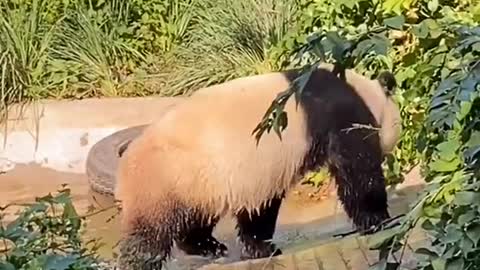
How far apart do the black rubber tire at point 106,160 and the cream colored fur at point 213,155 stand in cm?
161

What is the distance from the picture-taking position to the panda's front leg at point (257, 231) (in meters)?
5.54

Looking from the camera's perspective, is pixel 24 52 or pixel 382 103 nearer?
pixel 382 103

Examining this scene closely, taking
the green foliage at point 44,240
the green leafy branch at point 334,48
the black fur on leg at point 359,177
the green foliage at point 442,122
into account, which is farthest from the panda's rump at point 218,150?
the green leafy branch at point 334,48

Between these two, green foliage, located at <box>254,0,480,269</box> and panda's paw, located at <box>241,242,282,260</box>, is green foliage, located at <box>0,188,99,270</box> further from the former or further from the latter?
panda's paw, located at <box>241,242,282,260</box>

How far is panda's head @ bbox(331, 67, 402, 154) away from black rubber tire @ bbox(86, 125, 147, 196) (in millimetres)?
1652

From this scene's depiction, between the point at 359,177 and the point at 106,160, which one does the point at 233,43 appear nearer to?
the point at 106,160

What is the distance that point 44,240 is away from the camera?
8.98ft

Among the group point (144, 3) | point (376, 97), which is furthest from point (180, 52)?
point (376, 97)

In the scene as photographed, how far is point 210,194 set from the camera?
4.98m

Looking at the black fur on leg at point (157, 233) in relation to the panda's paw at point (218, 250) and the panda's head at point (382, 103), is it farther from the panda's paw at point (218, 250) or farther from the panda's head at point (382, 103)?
the panda's head at point (382, 103)

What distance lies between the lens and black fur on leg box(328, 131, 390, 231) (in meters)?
5.37

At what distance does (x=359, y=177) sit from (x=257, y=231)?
59 centimetres

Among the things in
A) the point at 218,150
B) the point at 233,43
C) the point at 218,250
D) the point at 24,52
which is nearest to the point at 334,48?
the point at 218,150

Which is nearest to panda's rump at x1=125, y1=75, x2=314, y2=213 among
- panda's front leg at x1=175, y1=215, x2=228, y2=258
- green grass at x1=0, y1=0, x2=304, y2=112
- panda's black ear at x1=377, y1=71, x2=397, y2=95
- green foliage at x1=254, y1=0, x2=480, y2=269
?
panda's front leg at x1=175, y1=215, x2=228, y2=258
